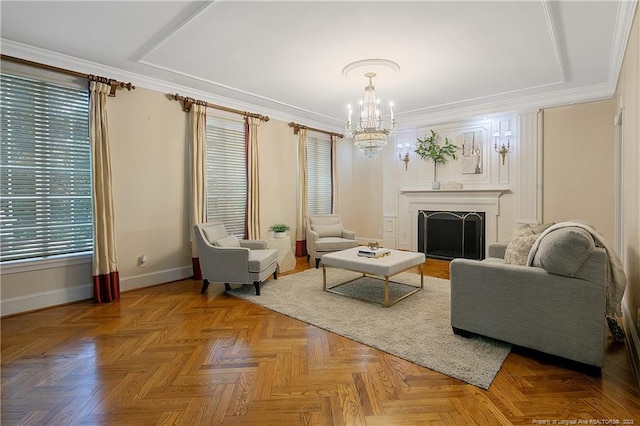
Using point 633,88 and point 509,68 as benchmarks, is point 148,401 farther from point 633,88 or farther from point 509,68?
point 509,68

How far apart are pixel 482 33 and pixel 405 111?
294 cm

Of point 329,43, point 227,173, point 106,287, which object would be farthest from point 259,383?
point 227,173

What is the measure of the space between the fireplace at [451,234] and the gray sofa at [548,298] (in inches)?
140

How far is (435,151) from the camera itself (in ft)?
20.6

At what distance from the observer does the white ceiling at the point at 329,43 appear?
2.75 m

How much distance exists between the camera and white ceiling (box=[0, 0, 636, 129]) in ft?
9.02

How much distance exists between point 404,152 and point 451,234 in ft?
6.16


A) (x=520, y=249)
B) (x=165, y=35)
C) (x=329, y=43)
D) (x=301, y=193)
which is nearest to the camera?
(x=520, y=249)

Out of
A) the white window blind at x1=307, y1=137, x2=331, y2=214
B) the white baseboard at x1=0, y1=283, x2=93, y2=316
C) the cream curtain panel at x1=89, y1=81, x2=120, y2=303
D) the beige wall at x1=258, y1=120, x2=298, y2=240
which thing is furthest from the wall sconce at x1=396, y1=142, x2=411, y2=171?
the white baseboard at x1=0, y1=283, x2=93, y2=316

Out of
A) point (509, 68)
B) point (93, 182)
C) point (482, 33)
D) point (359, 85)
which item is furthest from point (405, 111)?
point (93, 182)

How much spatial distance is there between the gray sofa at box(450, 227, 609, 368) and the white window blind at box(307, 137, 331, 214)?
454cm

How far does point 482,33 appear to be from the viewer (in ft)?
10.3

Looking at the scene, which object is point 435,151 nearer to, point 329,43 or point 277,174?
point 277,174

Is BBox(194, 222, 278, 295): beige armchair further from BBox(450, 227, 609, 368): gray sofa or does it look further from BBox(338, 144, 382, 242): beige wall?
BBox(338, 144, 382, 242): beige wall
